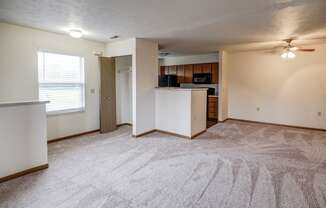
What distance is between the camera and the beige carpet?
2.22m

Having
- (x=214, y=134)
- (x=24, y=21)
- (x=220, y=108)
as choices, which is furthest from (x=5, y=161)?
(x=220, y=108)

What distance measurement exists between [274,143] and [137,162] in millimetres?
3127

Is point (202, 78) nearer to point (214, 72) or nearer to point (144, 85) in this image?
point (214, 72)

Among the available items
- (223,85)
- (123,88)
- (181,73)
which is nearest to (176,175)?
(123,88)

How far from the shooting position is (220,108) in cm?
657

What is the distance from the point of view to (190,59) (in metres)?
8.07

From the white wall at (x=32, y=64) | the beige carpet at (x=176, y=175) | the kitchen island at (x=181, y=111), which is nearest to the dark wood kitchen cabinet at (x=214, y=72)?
the kitchen island at (x=181, y=111)

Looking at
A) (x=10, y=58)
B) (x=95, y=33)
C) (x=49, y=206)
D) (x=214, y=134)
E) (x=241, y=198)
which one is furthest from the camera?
(x=214, y=134)

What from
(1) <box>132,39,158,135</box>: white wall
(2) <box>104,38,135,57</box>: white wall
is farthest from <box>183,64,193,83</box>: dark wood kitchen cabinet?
(2) <box>104,38,135,57</box>: white wall

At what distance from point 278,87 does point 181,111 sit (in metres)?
3.51

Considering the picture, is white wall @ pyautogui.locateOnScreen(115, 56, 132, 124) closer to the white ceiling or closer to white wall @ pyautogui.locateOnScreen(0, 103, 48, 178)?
the white ceiling

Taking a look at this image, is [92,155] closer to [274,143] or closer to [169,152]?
[169,152]

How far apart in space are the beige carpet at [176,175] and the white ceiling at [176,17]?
2.42 metres

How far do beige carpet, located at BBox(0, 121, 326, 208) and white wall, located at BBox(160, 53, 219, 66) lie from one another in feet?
→ 12.9
